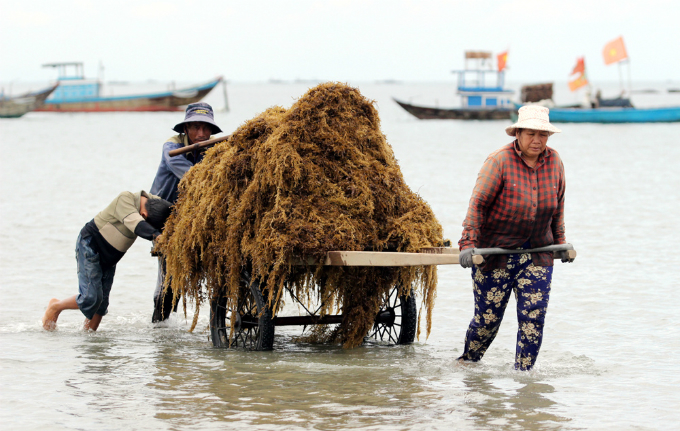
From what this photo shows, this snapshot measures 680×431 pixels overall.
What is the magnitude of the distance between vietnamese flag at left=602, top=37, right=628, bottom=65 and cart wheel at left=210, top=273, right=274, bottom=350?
166ft

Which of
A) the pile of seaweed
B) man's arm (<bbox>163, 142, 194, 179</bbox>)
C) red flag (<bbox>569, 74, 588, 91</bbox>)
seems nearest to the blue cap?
man's arm (<bbox>163, 142, 194, 179</bbox>)

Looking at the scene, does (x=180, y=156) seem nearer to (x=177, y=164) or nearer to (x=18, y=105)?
(x=177, y=164)

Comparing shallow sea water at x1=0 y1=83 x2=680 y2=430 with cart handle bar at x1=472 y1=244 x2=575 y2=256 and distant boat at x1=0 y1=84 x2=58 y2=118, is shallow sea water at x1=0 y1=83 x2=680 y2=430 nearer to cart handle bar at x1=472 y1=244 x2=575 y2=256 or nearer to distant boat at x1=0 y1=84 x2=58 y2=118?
cart handle bar at x1=472 y1=244 x2=575 y2=256

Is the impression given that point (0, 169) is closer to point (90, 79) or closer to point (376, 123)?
point (376, 123)

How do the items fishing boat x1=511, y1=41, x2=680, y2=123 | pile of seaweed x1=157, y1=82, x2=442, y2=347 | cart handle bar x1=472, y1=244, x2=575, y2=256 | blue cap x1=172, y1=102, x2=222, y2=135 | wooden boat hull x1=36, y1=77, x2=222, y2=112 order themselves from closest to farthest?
cart handle bar x1=472, y1=244, x2=575, y2=256 → pile of seaweed x1=157, y1=82, x2=442, y2=347 → blue cap x1=172, y1=102, x2=222, y2=135 → fishing boat x1=511, y1=41, x2=680, y2=123 → wooden boat hull x1=36, y1=77, x2=222, y2=112

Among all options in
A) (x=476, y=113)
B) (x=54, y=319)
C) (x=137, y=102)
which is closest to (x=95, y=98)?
(x=137, y=102)

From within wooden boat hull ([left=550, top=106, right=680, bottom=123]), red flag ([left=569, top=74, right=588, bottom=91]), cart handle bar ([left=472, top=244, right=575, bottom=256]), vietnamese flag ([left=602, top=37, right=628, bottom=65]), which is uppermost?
vietnamese flag ([left=602, top=37, right=628, bottom=65])

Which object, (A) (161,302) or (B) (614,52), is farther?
(B) (614,52)

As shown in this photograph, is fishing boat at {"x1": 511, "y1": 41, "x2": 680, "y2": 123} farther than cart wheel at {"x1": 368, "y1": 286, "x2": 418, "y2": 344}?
Yes

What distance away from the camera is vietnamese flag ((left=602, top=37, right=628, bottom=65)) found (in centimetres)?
5350

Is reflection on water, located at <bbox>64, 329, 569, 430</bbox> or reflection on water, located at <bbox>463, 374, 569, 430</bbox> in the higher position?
reflection on water, located at <bbox>64, 329, 569, 430</bbox>

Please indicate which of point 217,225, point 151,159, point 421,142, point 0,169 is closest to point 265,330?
point 217,225

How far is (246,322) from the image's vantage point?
6.98 m

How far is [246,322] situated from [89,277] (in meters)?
1.56
